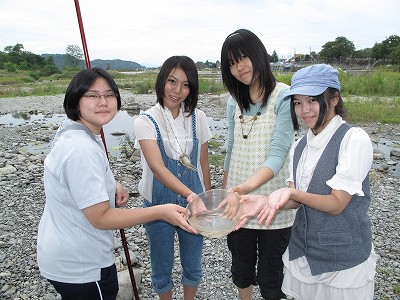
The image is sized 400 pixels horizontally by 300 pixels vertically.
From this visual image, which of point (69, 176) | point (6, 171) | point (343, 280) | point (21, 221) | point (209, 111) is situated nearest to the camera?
point (69, 176)

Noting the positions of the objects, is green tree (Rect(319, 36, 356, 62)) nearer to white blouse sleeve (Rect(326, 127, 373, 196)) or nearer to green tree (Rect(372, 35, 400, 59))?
green tree (Rect(372, 35, 400, 59))

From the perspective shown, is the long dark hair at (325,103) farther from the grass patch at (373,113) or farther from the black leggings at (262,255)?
the grass patch at (373,113)

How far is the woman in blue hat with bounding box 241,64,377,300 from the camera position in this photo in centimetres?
169

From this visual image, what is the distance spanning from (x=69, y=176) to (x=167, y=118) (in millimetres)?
983

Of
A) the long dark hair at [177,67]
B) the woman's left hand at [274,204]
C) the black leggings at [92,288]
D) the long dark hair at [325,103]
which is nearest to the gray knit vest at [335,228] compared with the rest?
the long dark hair at [325,103]

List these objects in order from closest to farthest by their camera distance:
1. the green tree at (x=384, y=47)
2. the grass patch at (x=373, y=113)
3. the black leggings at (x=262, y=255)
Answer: the black leggings at (x=262, y=255) → the grass patch at (x=373, y=113) → the green tree at (x=384, y=47)

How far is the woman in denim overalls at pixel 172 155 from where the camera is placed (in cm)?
229

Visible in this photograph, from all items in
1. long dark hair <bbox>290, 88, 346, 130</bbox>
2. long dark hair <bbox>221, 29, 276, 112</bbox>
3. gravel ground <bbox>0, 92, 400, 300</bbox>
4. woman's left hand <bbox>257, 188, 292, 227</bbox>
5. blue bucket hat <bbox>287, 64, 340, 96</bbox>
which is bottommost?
Result: gravel ground <bbox>0, 92, 400, 300</bbox>

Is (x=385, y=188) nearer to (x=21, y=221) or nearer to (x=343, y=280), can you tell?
(x=343, y=280)

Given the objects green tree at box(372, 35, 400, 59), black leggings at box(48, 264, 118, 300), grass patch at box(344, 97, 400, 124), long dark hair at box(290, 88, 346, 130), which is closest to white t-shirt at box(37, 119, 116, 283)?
black leggings at box(48, 264, 118, 300)

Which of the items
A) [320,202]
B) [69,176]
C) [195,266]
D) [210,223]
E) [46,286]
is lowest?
[46,286]

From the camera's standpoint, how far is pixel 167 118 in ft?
7.89

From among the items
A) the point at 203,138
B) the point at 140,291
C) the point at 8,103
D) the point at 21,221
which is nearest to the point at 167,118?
the point at 203,138

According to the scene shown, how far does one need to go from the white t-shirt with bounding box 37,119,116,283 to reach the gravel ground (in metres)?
1.70
